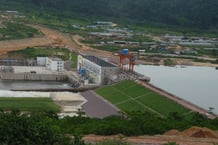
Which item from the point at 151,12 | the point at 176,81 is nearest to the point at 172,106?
the point at 176,81

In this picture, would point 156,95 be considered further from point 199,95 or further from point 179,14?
point 179,14

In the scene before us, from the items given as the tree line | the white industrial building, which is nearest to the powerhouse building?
the white industrial building

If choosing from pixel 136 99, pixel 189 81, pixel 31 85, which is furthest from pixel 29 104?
pixel 189 81

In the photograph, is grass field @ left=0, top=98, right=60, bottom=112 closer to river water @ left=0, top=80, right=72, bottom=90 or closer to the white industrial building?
river water @ left=0, top=80, right=72, bottom=90

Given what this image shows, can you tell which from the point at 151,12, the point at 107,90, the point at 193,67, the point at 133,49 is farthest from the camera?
the point at 151,12

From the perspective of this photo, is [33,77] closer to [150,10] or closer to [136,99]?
[136,99]

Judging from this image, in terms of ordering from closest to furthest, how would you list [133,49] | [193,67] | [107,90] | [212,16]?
[107,90] → [193,67] → [133,49] → [212,16]
